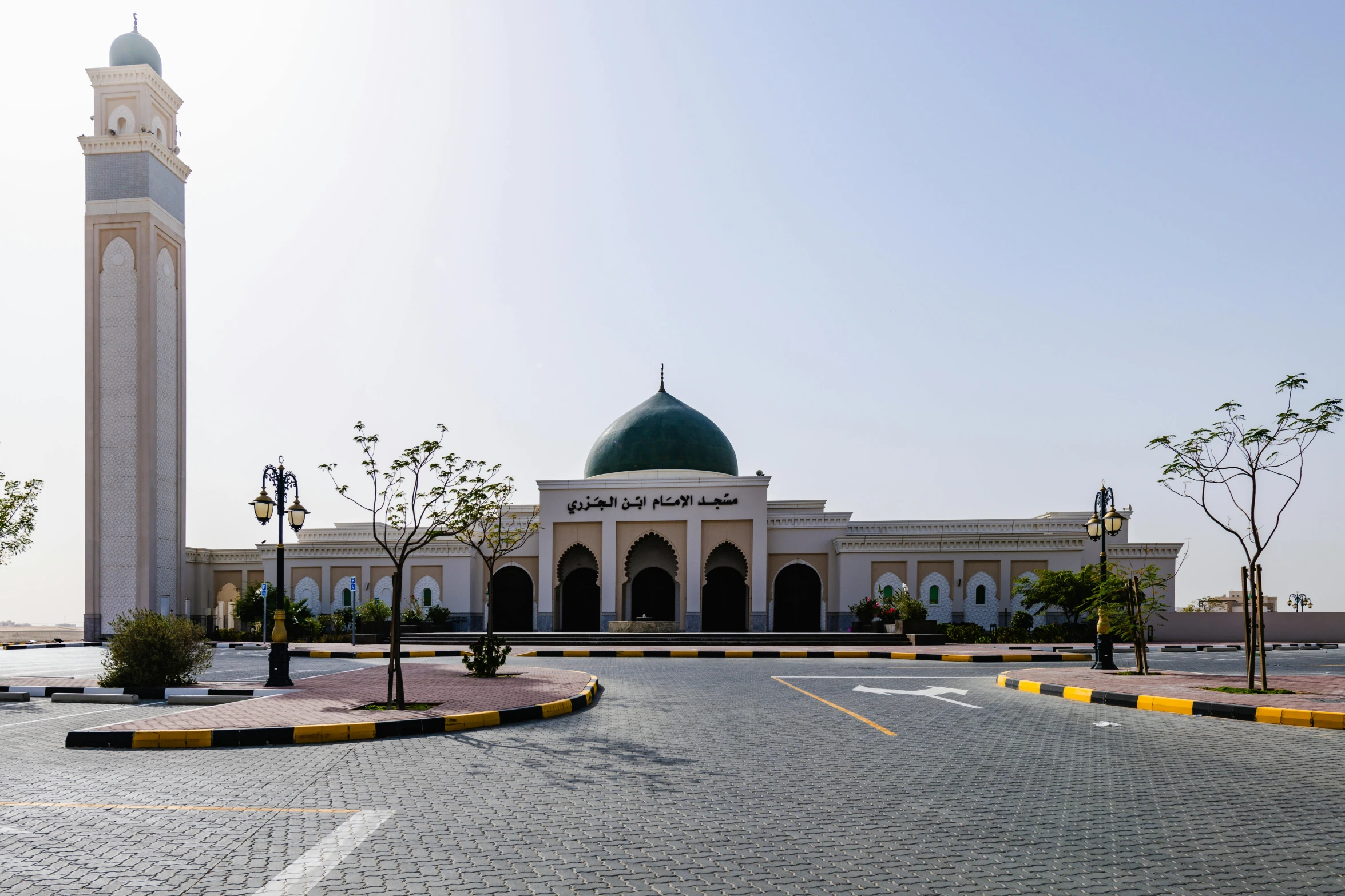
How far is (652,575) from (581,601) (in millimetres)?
3053

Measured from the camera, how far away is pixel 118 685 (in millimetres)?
12781

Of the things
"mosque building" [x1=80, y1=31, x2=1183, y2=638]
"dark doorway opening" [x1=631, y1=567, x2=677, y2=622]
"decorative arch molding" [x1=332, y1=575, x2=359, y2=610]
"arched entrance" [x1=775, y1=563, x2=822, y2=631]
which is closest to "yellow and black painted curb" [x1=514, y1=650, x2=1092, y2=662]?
"mosque building" [x1=80, y1=31, x2=1183, y2=638]

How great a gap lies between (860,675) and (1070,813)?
10302 mm

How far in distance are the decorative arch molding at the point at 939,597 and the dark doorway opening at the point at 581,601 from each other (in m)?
12.4

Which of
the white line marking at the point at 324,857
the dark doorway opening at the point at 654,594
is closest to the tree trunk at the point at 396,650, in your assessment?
the white line marking at the point at 324,857

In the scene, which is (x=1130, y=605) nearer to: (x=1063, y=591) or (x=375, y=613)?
(x=1063, y=591)

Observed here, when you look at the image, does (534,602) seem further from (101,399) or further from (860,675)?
(860,675)

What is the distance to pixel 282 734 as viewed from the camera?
8.78m

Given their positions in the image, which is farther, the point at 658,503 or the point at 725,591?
the point at 725,591

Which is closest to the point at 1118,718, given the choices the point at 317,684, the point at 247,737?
the point at 247,737

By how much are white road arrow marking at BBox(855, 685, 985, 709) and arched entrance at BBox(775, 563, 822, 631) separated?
73.4 ft

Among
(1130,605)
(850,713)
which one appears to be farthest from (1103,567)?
(850,713)

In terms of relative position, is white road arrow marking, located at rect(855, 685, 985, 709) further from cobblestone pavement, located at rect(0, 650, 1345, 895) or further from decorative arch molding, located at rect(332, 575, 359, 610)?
decorative arch molding, located at rect(332, 575, 359, 610)

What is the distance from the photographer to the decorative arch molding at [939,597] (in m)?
34.1
